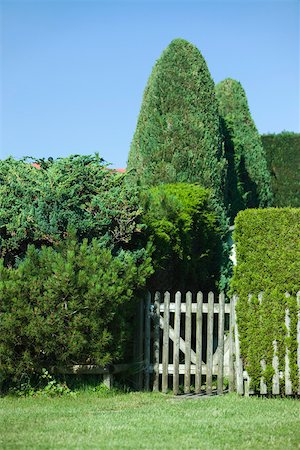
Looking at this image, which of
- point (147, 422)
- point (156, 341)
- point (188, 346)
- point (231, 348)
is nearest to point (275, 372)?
point (231, 348)

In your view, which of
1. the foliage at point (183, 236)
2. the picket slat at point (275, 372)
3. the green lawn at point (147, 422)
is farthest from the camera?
the foliage at point (183, 236)

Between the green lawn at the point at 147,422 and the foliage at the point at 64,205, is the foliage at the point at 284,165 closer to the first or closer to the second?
the foliage at the point at 64,205

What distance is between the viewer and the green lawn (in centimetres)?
705

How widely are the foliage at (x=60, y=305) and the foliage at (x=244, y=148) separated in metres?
7.81

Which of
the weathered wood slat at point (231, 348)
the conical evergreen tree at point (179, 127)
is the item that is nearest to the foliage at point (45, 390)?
the weathered wood slat at point (231, 348)

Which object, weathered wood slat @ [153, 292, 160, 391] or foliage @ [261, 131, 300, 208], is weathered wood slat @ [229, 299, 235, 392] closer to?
weathered wood slat @ [153, 292, 160, 391]

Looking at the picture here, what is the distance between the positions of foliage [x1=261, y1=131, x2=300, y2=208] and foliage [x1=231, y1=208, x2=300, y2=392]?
36.2ft

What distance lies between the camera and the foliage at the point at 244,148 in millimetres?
17797

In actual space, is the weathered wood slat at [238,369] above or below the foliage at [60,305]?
below

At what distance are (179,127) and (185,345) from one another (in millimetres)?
5341

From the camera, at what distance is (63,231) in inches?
423

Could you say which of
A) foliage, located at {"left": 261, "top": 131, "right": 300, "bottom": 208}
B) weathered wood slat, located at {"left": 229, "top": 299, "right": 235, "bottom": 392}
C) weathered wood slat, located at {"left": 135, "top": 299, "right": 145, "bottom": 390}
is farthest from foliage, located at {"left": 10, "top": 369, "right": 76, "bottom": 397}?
foliage, located at {"left": 261, "top": 131, "right": 300, "bottom": 208}

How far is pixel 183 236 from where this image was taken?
1249 centimetres

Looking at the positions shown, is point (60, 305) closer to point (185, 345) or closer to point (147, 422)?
point (185, 345)
